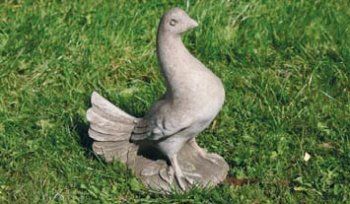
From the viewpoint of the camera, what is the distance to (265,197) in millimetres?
3896

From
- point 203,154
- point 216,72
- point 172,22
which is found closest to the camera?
point 172,22

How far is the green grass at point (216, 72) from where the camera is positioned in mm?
3936

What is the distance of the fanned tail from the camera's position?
148 inches

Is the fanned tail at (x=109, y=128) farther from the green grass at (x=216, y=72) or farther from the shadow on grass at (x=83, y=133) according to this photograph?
the shadow on grass at (x=83, y=133)

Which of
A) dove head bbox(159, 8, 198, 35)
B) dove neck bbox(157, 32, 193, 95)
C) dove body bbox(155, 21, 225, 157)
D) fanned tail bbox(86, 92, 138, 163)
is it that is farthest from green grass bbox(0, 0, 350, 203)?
dove head bbox(159, 8, 198, 35)

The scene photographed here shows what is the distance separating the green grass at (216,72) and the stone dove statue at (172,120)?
111mm

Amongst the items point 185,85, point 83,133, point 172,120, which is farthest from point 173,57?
point 83,133

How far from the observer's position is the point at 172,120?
11.5 ft

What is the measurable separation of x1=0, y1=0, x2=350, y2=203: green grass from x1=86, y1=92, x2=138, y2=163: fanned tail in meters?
0.11

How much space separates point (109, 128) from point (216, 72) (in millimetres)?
1162

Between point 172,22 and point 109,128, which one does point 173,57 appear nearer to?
point 172,22

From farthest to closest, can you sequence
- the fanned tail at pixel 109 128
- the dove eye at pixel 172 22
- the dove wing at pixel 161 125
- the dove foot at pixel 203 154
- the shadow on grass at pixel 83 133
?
1. the shadow on grass at pixel 83 133
2. the dove foot at pixel 203 154
3. the fanned tail at pixel 109 128
4. the dove wing at pixel 161 125
5. the dove eye at pixel 172 22

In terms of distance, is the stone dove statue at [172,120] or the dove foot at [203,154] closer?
the stone dove statue at [172,120]

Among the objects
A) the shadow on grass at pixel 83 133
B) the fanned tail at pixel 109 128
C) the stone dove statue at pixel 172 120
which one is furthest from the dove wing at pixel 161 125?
the shadow on grass at pixel 83 133
